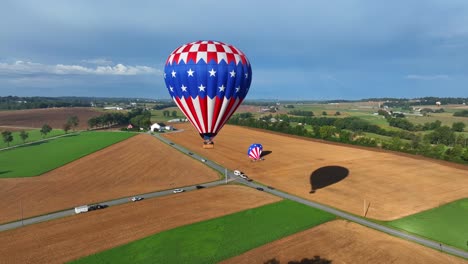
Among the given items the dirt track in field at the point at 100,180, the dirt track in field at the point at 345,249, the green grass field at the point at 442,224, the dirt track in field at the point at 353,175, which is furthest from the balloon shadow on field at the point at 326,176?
the dirt track in field at the point at 100,180

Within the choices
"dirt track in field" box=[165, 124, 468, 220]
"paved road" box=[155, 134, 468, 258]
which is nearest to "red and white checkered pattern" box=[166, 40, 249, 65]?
"paved road" box=[155, 134, 468, 258]

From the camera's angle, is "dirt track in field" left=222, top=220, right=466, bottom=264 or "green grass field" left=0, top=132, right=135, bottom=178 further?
"green grass field" left=0, top=132, right=135, bottom=178

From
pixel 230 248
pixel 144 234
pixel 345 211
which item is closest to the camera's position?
pixel 230 248

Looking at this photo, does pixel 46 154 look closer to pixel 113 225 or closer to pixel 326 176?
pixel 113 225

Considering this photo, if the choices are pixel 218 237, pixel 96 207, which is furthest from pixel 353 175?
pixel 96 207

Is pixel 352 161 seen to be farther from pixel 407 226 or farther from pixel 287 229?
pixel 287 229

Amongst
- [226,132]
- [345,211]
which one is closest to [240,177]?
[345,211]

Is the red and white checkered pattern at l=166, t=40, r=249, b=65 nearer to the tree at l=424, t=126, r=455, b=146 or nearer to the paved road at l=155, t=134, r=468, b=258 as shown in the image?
the paved road at l=155, t=134, r=468, b=258
